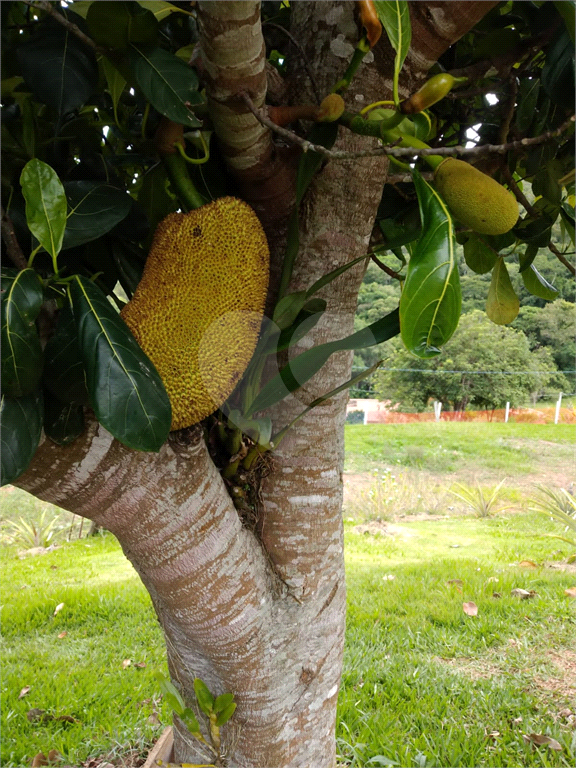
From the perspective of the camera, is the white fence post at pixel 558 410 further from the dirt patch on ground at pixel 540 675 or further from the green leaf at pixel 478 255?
the green leaf at pixel 478 255

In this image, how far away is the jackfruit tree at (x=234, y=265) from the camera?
1.30ft

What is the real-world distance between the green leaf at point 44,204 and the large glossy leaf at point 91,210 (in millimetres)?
28

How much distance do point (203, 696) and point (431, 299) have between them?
52 centimetres

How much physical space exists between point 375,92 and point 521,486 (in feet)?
12.2

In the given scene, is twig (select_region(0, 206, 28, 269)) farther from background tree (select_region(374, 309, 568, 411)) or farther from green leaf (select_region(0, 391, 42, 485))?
background tree (select_region(374, 309, 568, 411))

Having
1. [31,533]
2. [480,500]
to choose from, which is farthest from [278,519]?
[480,500]

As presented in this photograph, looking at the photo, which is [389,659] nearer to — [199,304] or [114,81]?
[199,304]

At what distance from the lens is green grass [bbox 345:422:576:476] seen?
4.24m

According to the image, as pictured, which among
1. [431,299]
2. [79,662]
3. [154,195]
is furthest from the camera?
[79,662]

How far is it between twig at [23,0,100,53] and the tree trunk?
155 millimetres

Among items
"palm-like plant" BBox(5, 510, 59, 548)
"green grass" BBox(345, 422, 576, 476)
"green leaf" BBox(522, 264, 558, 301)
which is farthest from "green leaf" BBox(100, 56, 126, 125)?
"green grass" BBox(345, 422, 576, 476)

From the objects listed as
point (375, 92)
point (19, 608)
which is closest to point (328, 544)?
point (375, 92)

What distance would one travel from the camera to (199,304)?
1.59 ft

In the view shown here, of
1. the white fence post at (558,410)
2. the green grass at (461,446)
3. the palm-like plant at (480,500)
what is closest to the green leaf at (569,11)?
the palm-like plant at (480,500)
